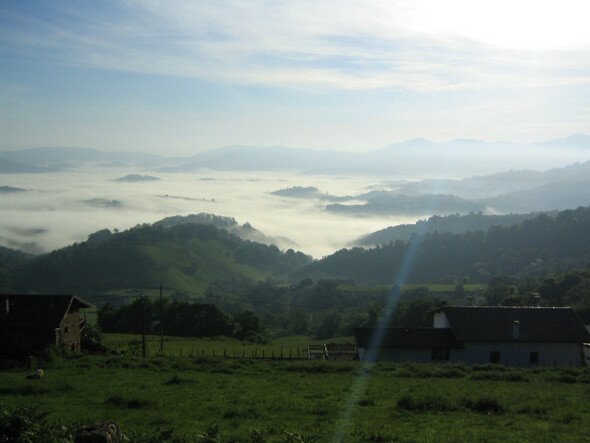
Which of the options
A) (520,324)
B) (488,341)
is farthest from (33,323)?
(520,324)

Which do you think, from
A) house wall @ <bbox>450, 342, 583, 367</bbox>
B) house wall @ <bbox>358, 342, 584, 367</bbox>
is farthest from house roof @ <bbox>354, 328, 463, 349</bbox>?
house wall @ <bbox>450, 342, 583, 367</bbox>

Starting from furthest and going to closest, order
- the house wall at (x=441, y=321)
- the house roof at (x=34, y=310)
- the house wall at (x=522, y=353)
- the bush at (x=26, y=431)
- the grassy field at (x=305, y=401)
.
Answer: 1. the house wall at (x=441, y=321)
2. the house wall at (x=522, y=353)
3. the house roof at (x=34, y=310)
4. the grassy field at (x=305, y=401)
5. the bush at (x=26, y=431)

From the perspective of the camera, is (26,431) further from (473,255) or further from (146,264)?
(473,255)

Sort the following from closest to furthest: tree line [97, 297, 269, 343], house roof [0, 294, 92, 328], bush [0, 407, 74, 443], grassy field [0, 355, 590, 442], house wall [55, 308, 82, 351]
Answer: bush [0, 407, 74, 443] < grassy field [0, 355, 590, 442] < house roof [0, 294, 92, 328] < house wall [55, 308, 82, 351] < tree line [97, 297, 269, 343]

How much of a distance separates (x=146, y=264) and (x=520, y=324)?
361 ft

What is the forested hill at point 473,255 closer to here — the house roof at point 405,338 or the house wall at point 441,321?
the house wall at point 441,321

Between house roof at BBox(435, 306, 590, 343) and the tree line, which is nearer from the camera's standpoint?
house roof at BBox(435, 306, 590, 343)

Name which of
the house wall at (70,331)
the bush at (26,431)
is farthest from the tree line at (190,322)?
→ the bush at (26,431)

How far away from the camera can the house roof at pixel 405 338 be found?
33.0 m

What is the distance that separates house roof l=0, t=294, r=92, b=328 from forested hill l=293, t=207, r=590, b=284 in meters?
108

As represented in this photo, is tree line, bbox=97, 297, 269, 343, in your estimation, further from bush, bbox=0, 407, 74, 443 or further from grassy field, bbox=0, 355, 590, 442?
bush, bbox=0, 407, 74, 443

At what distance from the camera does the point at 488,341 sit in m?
34.3

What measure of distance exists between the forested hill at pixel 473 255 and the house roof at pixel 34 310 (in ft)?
354

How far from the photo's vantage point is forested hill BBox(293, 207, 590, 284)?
135375 mm
